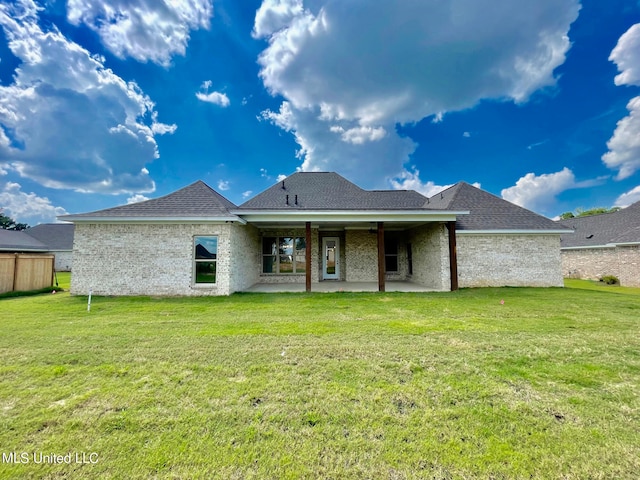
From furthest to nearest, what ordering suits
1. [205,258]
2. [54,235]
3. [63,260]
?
[54,235]
[63,260]
[205,258]

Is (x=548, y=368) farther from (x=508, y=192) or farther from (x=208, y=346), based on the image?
(x=508, y=192)

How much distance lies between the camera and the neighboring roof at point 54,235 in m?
26.6

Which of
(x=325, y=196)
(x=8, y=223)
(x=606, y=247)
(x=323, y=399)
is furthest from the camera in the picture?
(x=8, y=223)

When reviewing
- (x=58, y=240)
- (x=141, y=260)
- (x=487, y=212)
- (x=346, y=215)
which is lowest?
(x=141, y=260)

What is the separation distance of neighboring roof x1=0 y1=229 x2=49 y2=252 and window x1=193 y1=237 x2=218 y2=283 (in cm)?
1919

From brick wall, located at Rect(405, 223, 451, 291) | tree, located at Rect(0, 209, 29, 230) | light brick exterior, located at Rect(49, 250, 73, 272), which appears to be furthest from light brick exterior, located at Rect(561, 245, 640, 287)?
tree, located at Rect(0, 209, 29, 230)

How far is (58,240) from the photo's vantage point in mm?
27266

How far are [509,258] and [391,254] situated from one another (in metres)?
5.47

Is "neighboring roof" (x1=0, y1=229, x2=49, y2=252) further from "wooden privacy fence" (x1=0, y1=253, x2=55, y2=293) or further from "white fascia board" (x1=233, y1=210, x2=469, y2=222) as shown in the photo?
"white fascia board" (x1=233, y1=210, x2=469, y2=222)

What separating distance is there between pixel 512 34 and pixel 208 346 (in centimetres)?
1655

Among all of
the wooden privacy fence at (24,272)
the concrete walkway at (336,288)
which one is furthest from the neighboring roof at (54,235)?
the concrete walkway at (336,288)

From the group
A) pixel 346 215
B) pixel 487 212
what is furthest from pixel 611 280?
pixel 346 215

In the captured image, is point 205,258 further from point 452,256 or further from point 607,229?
point 607,229

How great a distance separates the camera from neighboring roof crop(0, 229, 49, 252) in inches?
713
